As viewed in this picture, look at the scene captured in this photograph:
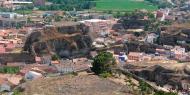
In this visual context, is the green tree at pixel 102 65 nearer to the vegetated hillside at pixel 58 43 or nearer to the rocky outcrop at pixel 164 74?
the rocky outcrop at pixel 164 74

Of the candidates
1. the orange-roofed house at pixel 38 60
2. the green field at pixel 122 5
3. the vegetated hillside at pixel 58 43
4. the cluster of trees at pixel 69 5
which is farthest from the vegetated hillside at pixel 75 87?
the green field at pixel 122 5

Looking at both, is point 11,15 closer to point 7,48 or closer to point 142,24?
point 142,24

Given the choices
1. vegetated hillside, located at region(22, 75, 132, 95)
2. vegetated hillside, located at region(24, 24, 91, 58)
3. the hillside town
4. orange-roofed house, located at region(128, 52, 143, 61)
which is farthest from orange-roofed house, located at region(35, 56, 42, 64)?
vegetated hillside, located at region(22, 75, 132, 95)

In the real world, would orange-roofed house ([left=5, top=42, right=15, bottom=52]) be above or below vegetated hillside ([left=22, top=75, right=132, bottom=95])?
below

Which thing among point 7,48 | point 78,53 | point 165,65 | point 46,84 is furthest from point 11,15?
point 46,84

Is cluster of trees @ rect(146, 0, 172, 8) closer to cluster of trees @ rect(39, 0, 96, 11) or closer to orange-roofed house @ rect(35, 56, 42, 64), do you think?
cluster of trees @ rect(39, 0, 96, 11)

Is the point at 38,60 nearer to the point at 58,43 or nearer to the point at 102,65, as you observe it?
the point at 58,43

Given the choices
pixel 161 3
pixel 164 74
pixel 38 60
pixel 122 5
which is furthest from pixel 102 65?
pixel 161 3
